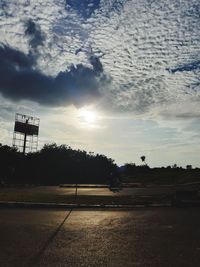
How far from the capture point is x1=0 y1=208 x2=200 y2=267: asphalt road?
766 cm

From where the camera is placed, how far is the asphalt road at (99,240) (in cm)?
766

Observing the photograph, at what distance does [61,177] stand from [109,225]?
59.5m

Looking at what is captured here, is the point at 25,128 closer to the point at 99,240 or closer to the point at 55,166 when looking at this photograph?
the point at 55,166

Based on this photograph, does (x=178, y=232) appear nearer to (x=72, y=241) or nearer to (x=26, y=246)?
(x=72, y=241)

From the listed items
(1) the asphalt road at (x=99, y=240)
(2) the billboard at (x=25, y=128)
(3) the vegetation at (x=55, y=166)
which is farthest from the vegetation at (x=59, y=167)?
(1) the asphalt road at (x=99, y=240)

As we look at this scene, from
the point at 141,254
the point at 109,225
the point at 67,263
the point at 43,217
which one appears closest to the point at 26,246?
the point at 67,263

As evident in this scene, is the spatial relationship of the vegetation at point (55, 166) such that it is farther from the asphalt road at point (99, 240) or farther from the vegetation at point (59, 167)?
the asphalt road at point (99, 240)

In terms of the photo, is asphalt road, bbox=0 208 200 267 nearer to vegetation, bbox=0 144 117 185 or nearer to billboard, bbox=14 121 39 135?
vegetation, bbox=0 144 117 185

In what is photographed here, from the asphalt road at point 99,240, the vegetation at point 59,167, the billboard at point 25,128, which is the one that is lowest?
the asphalt road at point 99,240

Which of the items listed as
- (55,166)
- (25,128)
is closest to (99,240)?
(55,166)

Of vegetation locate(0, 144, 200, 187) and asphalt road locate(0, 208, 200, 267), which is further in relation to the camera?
vegetation locate(0, 144, 200, 187)

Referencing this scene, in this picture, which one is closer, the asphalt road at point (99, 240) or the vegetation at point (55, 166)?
the asphalt road at point (99, 240)

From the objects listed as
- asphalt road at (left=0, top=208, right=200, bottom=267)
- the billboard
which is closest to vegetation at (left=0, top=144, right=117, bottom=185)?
the billboard

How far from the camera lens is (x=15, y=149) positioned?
80562 mm
